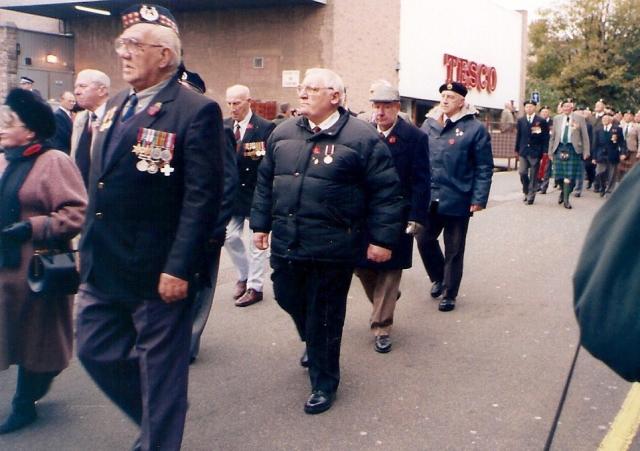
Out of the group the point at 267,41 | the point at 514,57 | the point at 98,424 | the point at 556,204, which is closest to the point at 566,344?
the point at 98,424

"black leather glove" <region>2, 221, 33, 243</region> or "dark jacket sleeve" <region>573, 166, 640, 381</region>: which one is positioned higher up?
"dark jacket sleeve" <region>573, 166, 640, 381</region>

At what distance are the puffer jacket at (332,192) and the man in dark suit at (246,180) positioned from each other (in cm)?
226

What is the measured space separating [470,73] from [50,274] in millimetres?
28237

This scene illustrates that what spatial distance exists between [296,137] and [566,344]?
2.76m

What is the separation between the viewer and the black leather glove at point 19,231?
3.97m

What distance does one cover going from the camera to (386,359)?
17.7 ft

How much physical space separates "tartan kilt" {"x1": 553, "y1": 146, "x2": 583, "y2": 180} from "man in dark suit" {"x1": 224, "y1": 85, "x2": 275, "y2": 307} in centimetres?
943

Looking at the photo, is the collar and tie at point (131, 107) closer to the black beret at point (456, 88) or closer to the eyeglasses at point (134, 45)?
the eyeglasses at point (134, 45)

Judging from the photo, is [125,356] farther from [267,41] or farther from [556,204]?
[267,41]

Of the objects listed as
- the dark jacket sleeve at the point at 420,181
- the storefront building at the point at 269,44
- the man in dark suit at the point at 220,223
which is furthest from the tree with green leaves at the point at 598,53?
the man in dark suit at the point at 220,223

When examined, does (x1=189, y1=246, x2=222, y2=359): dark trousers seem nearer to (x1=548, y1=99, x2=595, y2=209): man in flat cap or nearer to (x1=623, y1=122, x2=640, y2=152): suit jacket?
(x1=548, y1=99, x2=595, y2=209): man in flat cap

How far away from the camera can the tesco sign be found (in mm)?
28391

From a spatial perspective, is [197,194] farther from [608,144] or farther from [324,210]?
[608,144]

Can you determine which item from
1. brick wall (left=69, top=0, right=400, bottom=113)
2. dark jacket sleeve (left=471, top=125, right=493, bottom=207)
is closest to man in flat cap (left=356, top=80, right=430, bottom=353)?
dark jacket sleeve (left=471, top=125, right=493, bottom=207)
